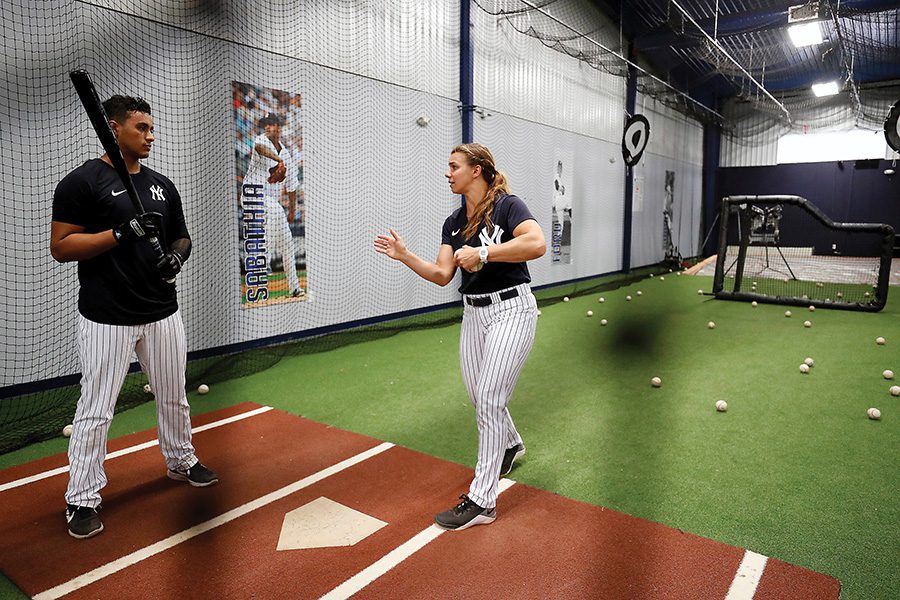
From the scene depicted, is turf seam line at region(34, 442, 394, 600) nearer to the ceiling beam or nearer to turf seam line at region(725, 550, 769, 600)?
turf seam line at region(725, 550, 769, 600)

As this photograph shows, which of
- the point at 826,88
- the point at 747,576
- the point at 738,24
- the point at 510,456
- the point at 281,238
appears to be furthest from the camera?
the point at 826,88

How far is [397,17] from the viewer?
24.7 ft

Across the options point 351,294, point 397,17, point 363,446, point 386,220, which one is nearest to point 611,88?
point 397,17

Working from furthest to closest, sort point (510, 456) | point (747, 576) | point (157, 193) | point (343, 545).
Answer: point (510, 456), point (157, 193), point (343, 545), point (747, 576)

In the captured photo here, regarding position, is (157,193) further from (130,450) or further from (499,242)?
(130,450)

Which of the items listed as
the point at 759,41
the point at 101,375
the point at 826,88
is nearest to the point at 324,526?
the point at 101,375

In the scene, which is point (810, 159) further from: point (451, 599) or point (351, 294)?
point (451, 599)

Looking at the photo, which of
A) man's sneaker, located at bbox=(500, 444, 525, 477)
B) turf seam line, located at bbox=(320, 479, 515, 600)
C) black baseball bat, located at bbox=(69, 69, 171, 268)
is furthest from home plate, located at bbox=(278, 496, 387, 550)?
black baseball bat, located at bbox=(69, 69, 171, 268)

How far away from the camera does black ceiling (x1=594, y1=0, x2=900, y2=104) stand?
11.1 meters

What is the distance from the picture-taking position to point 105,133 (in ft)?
7.63

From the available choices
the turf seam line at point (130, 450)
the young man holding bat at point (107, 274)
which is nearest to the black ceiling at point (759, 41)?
the turf seam line at point (130, 450)

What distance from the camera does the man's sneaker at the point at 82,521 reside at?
8.43 ft

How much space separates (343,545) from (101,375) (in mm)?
1289

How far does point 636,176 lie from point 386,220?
905 cm
